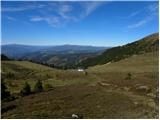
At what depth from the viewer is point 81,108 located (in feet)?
70.5

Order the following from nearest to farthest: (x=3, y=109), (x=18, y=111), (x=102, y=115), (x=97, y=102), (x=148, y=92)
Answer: (x=102, y=115) → (x=18, y=111) → (x=3, y=109) → (x=97, y=102) → (x=148, y=92)

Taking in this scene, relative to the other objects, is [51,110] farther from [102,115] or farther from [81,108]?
[102,115]

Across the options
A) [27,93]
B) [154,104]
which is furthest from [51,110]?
[27,93]

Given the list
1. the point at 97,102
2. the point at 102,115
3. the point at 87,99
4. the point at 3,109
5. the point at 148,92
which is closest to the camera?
the point at 102,115

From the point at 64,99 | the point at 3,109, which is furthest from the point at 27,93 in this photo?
the point at 3,109

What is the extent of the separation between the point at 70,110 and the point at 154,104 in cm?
697

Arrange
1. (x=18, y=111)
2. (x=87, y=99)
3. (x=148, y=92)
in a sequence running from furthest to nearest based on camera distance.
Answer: (x=148, y=92)
(x=87, y=99)
(x=18, y=111)

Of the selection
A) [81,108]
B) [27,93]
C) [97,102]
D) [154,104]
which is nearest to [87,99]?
[97,102]

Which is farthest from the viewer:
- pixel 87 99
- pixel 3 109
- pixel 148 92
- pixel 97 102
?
pixel 148 92

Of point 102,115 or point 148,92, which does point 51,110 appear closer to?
point 102,115

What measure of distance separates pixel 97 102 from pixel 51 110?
186 inches

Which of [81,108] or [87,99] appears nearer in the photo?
[81,108]

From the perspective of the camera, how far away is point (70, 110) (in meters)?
21.0

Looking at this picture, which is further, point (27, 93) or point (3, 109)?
point (27, 93)
